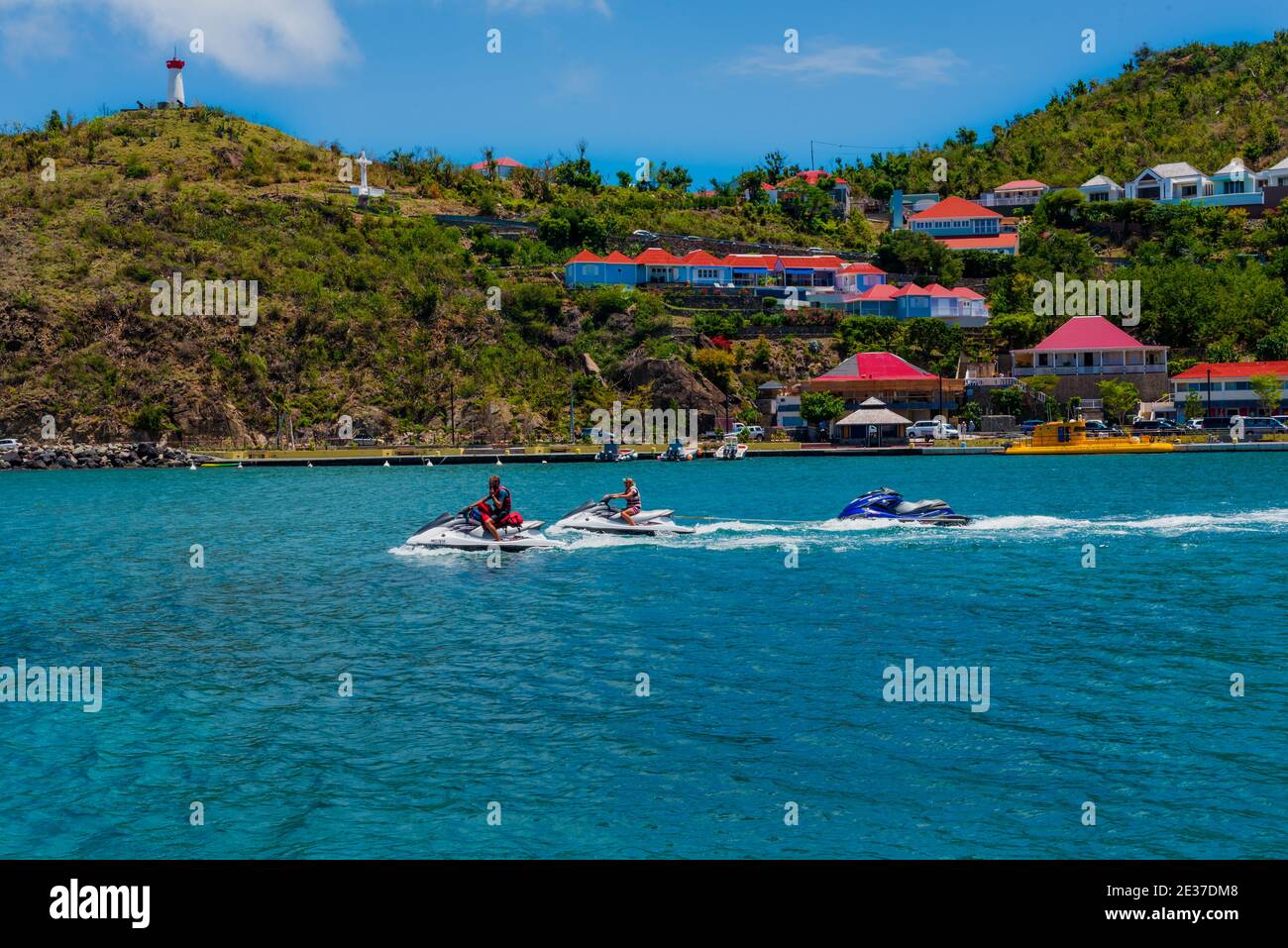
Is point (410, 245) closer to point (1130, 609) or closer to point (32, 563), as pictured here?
point (32, 563)

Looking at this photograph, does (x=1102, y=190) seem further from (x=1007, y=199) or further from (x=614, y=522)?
(x=614, y=522)

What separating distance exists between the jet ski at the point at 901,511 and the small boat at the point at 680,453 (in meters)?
50.0

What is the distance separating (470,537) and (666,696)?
58.5ft

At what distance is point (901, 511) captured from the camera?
137 feet

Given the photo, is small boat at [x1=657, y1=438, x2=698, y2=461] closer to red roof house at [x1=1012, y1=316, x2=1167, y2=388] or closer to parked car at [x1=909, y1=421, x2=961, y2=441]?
parked car at [x1=909, y1=421, x2=961, y2=441]

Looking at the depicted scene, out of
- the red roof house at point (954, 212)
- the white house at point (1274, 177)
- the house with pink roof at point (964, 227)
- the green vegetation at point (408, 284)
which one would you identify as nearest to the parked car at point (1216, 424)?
the green vegetation at point (408, 284)

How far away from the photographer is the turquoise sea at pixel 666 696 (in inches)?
567

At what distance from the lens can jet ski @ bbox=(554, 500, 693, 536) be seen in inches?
1551

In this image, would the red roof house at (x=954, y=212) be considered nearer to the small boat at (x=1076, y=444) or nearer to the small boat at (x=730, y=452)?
the small boat at (x=1076, y=444)

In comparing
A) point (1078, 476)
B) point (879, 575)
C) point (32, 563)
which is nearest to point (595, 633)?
point (879, 575)

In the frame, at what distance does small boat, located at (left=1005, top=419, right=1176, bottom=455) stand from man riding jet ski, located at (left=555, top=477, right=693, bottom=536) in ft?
199

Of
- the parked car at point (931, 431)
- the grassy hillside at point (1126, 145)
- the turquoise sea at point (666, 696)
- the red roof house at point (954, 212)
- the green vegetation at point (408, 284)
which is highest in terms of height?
the grassy hillside at point (1126, 145)

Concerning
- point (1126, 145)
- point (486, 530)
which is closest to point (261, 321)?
point (486, 530)
